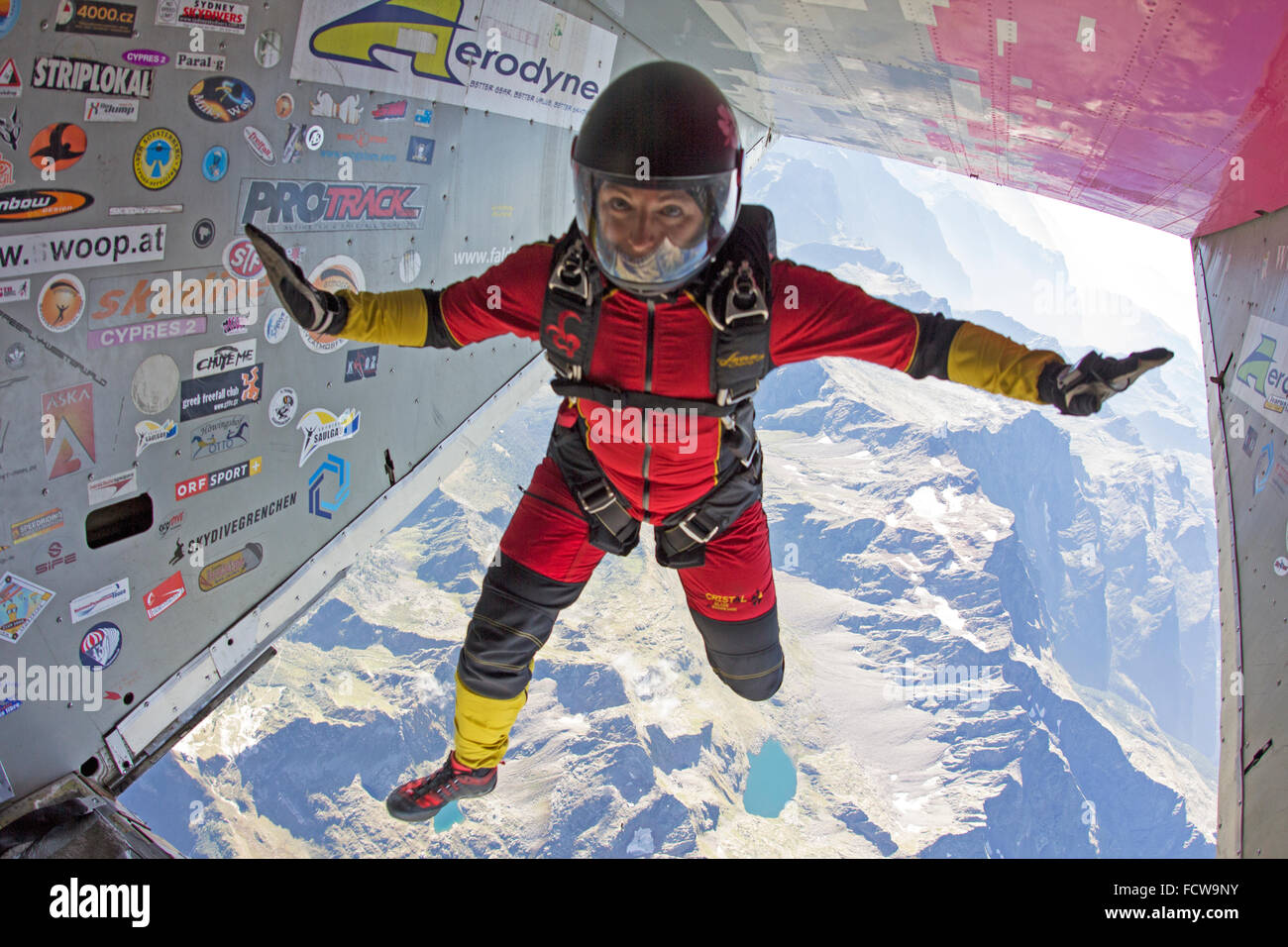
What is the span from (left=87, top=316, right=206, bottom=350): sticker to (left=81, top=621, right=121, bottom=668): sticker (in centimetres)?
66

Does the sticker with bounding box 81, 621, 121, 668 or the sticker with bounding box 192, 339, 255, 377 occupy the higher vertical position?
the sticker with bounding box 192, 339, 255, 377

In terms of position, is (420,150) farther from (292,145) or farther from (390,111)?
(292,145)

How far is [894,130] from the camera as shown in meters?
→ 6.55

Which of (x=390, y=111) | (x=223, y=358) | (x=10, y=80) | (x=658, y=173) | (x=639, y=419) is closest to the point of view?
(x=10, y=80)

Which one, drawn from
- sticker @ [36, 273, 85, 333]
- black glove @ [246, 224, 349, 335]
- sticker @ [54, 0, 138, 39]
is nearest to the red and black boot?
black glove @ [246, 224, 349, 335]

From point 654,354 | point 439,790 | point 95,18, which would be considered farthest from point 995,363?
point 95,18

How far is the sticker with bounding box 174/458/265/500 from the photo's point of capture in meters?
2.45

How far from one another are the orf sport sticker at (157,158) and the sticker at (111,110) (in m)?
0.07

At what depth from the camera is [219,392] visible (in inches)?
97.8

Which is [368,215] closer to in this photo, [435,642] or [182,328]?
[182,328]

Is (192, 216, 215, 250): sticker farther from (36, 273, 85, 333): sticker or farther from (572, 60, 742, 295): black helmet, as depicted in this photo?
(572, 60, 742, 295): black helmet

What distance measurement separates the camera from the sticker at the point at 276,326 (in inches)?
103

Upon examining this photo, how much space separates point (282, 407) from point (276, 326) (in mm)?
301

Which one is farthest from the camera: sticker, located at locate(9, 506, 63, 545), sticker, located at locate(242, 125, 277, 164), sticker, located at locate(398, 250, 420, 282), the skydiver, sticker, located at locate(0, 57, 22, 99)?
sticker, located at locate(398, 250, 420, 282)
